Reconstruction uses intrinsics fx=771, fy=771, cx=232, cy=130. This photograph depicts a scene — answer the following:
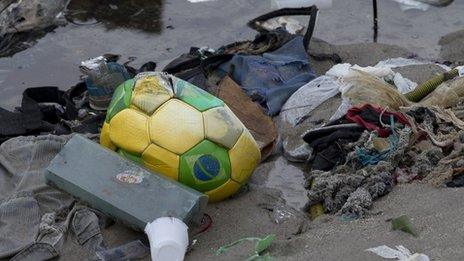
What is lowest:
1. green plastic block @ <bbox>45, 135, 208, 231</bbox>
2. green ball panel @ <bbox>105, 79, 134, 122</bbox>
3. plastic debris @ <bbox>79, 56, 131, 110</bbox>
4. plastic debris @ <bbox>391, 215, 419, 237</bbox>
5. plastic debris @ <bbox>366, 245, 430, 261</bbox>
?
plastic debris @ <bbox>79, 56, 131, 110</bbox>

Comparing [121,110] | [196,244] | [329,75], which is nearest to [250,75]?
[329,75]

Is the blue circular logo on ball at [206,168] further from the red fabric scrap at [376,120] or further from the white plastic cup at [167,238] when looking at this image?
the red fabric scrap at [376,120]

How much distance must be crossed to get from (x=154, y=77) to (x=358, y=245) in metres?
1.81

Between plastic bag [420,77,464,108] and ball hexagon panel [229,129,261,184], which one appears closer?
ball hexagon panel [229,129,261,184]

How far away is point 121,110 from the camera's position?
15.1 ft

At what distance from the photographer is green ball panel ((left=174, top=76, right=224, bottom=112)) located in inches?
181

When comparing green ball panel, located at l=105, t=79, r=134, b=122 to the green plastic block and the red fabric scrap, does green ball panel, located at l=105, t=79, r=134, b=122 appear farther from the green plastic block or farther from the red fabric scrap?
the red fabric scrap

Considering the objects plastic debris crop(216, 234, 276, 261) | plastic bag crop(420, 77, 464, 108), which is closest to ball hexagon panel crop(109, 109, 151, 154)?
plastic debris crop(216, 234, 276, 261)

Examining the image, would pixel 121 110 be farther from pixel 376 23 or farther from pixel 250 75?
pixel 376 23

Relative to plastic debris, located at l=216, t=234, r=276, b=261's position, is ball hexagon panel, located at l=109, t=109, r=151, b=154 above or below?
above

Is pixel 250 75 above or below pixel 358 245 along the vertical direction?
below

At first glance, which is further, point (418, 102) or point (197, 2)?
point (197, 2)

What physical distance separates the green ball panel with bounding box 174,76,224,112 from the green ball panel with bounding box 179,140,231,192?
0.26 m

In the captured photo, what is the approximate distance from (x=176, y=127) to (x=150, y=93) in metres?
0.32
